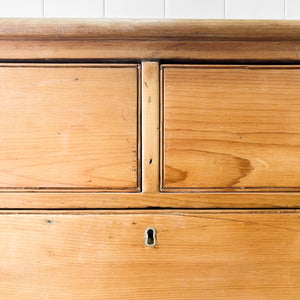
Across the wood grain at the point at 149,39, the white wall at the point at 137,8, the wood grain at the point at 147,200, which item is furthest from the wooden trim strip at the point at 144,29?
the white wall at the point at 137,8

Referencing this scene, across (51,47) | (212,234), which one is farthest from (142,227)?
(51,47)

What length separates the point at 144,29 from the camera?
0.46 metres

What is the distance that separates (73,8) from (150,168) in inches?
25.8

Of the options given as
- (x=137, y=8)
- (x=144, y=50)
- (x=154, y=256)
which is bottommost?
(x=154, y=256)

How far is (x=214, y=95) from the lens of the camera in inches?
19.6

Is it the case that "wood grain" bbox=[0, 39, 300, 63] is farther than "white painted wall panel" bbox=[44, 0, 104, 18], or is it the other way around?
"white painted wall panel" bbox=[44, 0, 104, 18]

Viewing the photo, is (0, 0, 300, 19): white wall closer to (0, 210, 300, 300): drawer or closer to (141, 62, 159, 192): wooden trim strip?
(141, 62, 159, 192): wooden trim strip

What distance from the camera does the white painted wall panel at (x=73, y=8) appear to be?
2.87 feet

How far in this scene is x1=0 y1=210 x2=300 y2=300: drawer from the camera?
0.50m

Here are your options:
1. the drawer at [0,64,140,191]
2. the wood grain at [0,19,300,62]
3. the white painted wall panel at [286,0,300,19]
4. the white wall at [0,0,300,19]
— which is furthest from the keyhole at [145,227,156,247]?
the white painted wall panel at [286,0,300,19]

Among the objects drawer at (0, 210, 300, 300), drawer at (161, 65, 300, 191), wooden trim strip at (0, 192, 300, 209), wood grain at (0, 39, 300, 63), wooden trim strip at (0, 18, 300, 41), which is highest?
wooden trim strip at (0, 18, 300, 41)

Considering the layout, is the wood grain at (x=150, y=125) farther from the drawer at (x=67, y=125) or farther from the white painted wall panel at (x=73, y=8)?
the white painted wall panel at (x=73, y=8)

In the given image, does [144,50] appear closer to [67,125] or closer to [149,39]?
[149,39]

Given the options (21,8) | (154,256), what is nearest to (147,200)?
(154,256)
